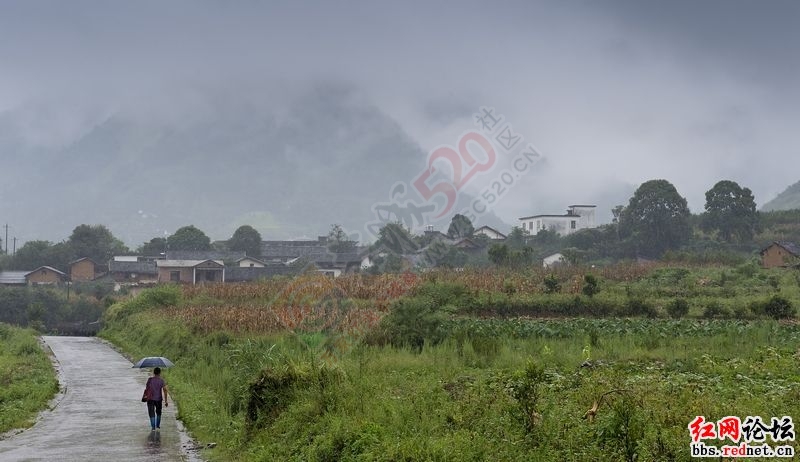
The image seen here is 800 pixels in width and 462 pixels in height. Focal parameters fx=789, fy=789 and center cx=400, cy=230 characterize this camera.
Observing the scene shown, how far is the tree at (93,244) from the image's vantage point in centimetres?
8950

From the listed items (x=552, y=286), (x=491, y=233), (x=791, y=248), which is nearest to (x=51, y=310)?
(x=552, y=286)

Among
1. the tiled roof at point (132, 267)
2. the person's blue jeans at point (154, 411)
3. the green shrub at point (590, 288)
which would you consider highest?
the tiled roof at point (132, 267)

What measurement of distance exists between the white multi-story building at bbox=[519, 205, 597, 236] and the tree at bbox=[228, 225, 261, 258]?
113 feet

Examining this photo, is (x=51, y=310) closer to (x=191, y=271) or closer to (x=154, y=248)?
(x=191, y=271)

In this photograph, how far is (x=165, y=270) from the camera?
7856 cm

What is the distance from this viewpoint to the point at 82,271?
3297 inches

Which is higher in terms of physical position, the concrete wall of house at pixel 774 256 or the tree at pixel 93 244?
the tree at pixel 93 244

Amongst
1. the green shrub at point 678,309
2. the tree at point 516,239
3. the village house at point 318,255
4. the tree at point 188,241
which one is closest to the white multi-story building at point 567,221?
the tree at point 516,239

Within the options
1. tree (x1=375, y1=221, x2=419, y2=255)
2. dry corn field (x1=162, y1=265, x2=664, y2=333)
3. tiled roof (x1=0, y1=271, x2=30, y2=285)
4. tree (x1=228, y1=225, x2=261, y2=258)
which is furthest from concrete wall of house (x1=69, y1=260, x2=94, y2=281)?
dry corn field (x1=162, y1=265, x2=664, y2=333)

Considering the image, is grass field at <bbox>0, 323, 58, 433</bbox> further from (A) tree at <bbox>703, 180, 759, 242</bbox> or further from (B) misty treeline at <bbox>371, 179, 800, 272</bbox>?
(A) tree at <bbox>703, 180, 759, 242</bbox>

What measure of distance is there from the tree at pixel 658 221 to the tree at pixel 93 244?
58.7 metres

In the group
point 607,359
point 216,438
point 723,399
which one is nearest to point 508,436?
point 723,399

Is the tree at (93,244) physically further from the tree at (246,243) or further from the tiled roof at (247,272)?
the tiled roof at (247,272)

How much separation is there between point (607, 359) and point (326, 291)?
22.9m
